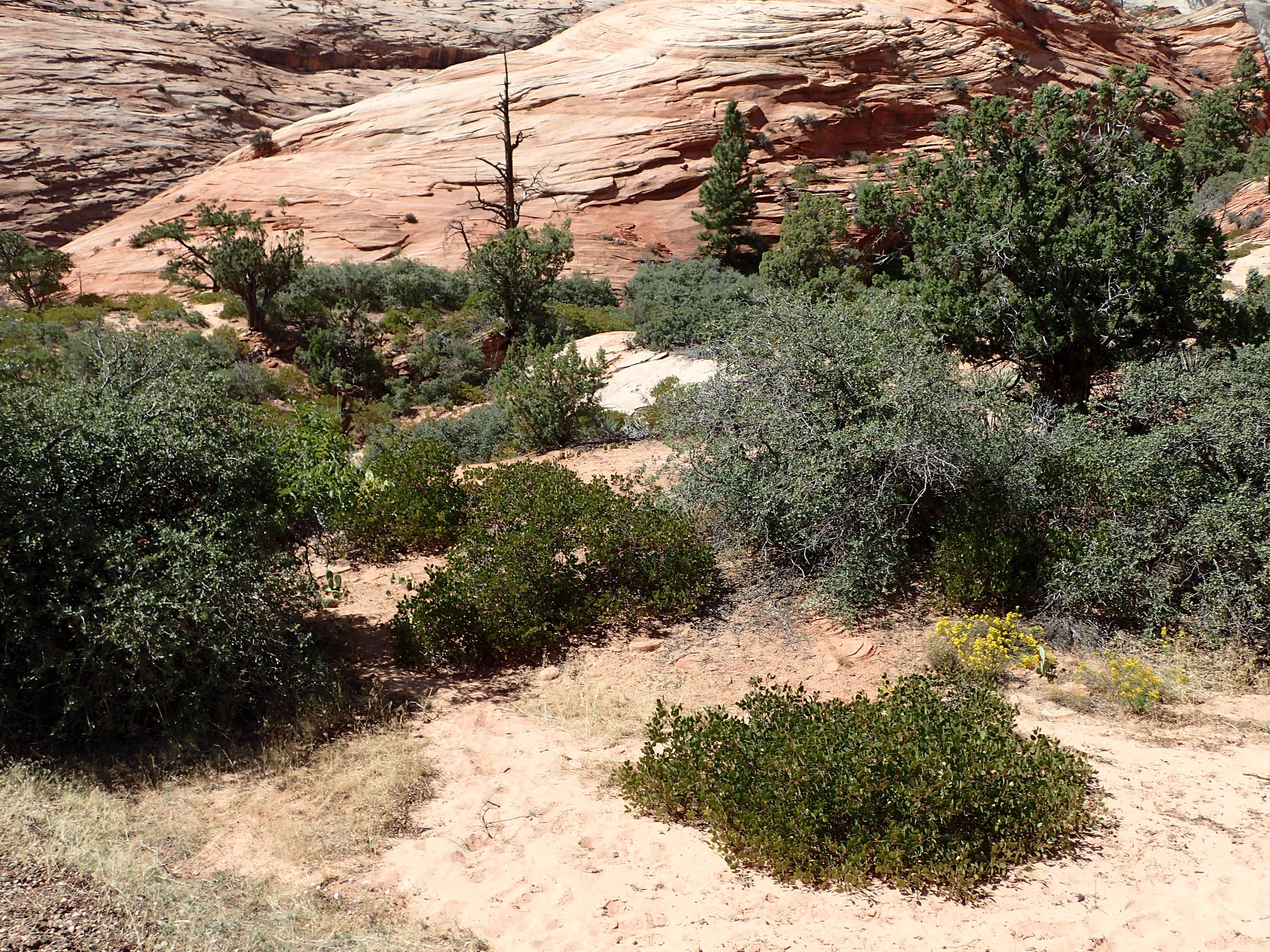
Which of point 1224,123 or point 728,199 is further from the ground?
point 1224,123

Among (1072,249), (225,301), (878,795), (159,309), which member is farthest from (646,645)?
(159,309)

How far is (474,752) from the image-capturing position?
5.56 meters

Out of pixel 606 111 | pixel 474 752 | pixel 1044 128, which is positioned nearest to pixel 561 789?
pixel 474 752

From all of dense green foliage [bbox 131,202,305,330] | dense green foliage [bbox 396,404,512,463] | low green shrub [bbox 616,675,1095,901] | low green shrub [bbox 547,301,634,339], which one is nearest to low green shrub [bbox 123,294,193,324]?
dense green foliage [bbox 131,202,305,330]

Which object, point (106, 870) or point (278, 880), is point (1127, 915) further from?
point (106, 870)

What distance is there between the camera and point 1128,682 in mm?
5836

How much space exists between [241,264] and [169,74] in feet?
75.8

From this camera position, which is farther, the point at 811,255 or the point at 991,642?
the point at 811,255

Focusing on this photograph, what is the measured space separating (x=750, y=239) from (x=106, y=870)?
26.7 m

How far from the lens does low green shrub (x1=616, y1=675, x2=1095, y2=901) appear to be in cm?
419

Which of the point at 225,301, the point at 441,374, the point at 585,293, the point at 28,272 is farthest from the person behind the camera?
the point at 585,293

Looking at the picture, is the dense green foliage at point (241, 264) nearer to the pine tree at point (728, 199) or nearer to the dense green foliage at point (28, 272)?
the dense green foliage at point (28, 272)

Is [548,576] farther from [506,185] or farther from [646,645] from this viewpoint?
[506,185]

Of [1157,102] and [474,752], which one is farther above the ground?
[1157,102]
